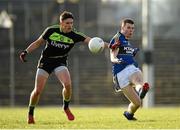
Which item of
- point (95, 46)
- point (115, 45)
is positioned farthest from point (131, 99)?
point (95, 46)

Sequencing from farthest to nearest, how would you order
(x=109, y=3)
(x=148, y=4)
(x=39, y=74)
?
(x=109, y=3) < (x=148, y=4) < (x=39, y=74)

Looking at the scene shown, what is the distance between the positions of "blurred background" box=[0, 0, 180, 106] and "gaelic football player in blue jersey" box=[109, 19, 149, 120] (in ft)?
62.1

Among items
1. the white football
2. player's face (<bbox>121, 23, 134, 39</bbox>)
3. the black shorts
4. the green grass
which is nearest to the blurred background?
the green grass

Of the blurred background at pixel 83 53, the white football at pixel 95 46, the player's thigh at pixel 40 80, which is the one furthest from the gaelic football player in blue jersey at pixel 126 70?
the blurred background at pixel 83 53

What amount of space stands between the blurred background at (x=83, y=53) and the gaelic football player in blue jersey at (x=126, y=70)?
1892 centimetres

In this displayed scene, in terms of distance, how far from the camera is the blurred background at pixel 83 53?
34.6m

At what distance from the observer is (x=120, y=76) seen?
1495 cm

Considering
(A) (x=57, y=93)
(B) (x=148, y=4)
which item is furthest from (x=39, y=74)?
(A) (x=57, y=93)

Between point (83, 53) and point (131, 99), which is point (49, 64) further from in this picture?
point (83, 53)

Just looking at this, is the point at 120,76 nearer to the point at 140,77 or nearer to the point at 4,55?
the point at 140,77

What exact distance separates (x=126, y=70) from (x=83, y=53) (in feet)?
67.5

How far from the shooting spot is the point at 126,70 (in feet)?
49.1

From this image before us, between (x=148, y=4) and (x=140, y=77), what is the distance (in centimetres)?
1691

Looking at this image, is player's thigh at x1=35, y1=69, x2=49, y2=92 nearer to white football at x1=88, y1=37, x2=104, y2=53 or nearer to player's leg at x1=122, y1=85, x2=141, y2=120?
white football at x1=88, y1=37, x2=104, y2=53
